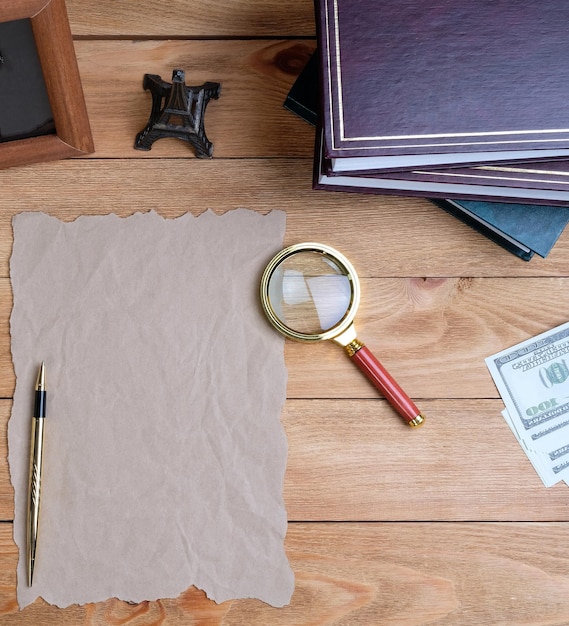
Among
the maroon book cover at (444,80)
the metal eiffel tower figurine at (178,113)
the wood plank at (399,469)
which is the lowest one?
the wood plank at (399,469)

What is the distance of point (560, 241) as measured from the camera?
3.36ft

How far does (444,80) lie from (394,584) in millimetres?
687

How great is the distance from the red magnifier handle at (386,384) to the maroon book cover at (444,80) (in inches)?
10.2

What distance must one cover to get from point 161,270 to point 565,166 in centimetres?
57

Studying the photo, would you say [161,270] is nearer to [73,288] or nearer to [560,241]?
[73,288]

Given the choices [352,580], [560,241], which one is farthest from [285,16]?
[352,580]

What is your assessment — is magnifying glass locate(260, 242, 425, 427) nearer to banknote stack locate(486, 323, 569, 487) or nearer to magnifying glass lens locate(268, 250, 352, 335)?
magnifying glass lens locate(268, 250, 352, 335)

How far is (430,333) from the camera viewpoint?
1.00 meters

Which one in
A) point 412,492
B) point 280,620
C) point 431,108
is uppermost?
point 431,108

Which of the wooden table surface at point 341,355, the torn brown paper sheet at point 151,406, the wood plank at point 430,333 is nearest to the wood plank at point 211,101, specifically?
the wooden table surface at point 341,355

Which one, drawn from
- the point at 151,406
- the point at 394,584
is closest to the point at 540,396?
the point at 394,584

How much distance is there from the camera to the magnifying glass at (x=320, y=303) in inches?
38.0

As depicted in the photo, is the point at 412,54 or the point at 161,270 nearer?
the point at 412,54

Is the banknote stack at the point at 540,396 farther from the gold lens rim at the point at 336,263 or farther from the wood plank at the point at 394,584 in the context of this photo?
the gold lens rim at the point at 336,263
